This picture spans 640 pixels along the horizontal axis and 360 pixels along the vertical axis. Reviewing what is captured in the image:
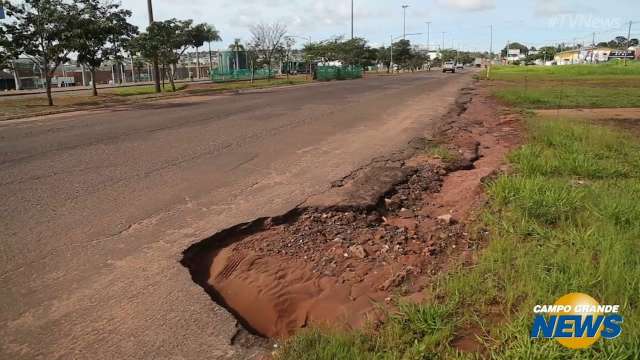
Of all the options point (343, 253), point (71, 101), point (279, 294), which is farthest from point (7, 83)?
point (279, 294)

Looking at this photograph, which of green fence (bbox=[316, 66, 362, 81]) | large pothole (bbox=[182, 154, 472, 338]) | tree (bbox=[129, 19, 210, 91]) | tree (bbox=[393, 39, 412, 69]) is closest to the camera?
large pothole (bbox=[182, 154, 472, 338])

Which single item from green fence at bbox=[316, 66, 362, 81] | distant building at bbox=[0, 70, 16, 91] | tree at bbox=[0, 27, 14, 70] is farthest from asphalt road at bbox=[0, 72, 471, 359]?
distant building at bbox=[0, 70, 16, 91]

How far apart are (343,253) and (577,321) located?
1746mm

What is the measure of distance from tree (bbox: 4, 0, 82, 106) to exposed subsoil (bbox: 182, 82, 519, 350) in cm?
1762

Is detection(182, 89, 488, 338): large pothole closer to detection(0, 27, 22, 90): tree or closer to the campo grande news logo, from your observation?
the campo grande news logo

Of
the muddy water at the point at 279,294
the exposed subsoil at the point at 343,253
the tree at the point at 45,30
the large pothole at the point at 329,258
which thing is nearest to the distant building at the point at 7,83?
the tree at the point at 45,30

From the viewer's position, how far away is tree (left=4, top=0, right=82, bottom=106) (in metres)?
17.8

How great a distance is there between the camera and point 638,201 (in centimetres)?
412

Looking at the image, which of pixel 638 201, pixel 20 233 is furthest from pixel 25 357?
pixel 638 201

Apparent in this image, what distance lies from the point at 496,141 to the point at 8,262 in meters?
8.07

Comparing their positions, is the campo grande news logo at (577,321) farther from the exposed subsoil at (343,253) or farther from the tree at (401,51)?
the tree at (401,51)

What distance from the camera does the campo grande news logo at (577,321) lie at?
2.24m

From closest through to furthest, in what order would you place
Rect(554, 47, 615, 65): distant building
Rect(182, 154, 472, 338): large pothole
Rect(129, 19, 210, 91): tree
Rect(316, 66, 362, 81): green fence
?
Rect(182, 154, 472, 338): large pothole, Rect(129, 19, 210, 91): tree, Rect(316, 66, 362, 81): green fence, Rect(554, 47, 615, 65): distant building

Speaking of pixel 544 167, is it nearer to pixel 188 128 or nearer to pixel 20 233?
pixel 20 233
